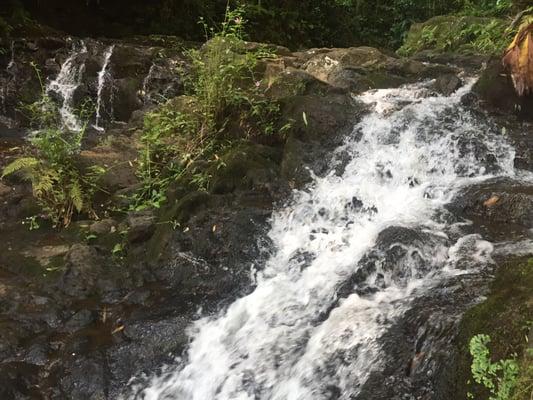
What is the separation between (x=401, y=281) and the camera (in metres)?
4.39

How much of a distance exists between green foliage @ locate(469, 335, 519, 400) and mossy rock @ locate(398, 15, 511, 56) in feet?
25.0

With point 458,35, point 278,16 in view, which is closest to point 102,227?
point 458,35

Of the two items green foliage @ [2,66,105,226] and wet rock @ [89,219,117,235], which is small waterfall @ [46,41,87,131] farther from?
wet rock @ [89,219,117,235]

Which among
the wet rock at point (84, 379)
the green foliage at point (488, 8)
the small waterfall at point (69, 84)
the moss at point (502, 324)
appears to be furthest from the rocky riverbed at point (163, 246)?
the green foliage at point (488, 8)

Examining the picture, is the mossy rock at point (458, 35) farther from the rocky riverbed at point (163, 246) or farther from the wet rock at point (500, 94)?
the wet rock at point (500, 94)

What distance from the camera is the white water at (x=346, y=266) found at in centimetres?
377

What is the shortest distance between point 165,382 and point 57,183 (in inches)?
114

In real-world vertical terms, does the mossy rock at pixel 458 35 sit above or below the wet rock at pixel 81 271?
above

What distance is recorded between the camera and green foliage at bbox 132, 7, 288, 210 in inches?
244

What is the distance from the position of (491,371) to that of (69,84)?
10116 mm

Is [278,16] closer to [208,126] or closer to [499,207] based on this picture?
[208,126]

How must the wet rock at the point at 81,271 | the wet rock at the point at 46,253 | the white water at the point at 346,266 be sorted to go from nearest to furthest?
the white water at the point at 346,266 < the wet rock at the point at 81,271 < the wet rock at the point at 46,253

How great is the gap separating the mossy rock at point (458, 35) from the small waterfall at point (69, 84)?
7496 millimetres

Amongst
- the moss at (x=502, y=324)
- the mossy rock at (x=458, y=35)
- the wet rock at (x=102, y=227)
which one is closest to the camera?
the moss at (x=502, y=324)
